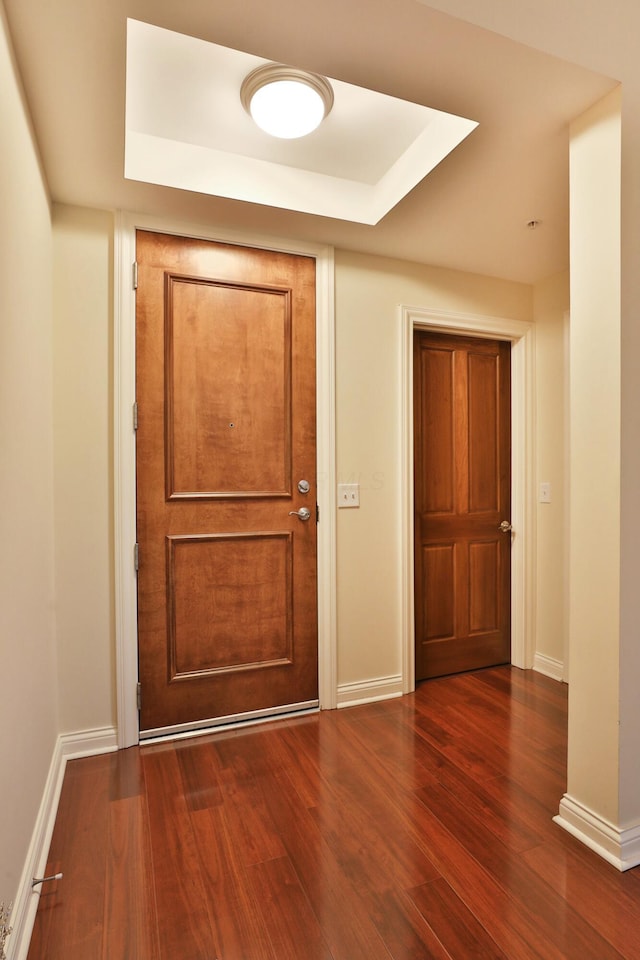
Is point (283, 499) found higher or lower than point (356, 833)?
higher

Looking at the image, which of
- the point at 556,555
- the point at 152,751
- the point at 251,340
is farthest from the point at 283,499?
the point at 556,555

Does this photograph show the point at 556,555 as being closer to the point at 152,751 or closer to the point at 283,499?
the point at 283,499

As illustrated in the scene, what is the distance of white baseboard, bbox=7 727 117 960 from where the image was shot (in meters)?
1.29

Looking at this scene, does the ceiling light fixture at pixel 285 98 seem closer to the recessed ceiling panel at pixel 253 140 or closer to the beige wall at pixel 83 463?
the recessed ceiling panel at pixel 253 140

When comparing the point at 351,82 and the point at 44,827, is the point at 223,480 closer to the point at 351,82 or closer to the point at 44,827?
the point at 44,827

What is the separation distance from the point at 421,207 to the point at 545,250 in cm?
86

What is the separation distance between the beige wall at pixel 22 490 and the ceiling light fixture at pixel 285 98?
29.7 inches

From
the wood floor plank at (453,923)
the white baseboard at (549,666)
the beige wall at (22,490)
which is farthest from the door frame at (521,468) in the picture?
the beige wall at (22,490)

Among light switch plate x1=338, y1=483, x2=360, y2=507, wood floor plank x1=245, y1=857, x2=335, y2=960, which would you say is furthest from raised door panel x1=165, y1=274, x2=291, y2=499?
wood floor plank x1=245, y1=857, x2=335, y2=960

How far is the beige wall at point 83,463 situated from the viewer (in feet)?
7.20

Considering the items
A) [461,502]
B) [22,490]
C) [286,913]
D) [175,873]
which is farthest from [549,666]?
[22,490]

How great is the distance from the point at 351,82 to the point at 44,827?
253 centimetres

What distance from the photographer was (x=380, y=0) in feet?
4.13

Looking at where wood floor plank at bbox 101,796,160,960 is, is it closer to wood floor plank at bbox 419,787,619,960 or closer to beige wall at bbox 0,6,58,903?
beige wall at bbox 0,6,58,903
